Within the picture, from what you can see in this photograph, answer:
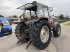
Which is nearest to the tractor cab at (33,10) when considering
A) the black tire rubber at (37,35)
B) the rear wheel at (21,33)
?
the rear wheel at (21,33)

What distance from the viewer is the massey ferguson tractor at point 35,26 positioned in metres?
6.97

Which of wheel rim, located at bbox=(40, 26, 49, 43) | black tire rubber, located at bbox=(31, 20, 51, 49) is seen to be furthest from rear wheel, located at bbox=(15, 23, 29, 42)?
black tire rubber, located at bbox=(31, 20, 51, 49)

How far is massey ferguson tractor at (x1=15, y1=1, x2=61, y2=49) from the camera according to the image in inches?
275

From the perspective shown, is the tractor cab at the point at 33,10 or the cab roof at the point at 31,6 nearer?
the cab roof at the point at 31,6

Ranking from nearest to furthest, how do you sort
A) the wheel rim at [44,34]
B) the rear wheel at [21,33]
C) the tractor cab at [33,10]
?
the wheel rim at [44,34], the tractor cab at [33,10], the rear wheel at [21,33]

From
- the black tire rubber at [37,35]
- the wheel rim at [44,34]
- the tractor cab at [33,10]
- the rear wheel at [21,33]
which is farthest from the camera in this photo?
the rear wheel at [21,33]

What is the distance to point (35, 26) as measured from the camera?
23.0ft

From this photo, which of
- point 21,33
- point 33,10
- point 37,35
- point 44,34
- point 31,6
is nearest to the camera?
point 37,35

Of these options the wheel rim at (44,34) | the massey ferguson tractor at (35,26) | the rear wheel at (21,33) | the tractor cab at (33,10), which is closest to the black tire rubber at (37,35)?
the massey ferguson tractor at (35,26)

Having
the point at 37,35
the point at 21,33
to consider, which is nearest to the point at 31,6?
the point at 21,33

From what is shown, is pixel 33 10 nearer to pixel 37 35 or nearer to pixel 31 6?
pixel 31 6

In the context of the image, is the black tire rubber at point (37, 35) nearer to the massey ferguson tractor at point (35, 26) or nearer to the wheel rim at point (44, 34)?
the massey ferguson tractor at point (35, 26)

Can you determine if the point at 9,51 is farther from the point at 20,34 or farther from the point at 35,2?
the point at 35,2

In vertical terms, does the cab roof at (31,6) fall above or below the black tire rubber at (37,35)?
above
